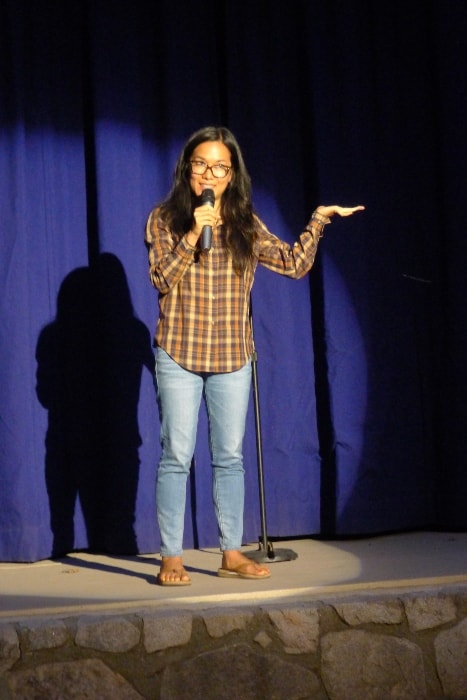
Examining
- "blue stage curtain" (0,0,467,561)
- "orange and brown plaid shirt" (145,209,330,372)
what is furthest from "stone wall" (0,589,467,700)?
"blue stage curtain" (0,0,467,561)

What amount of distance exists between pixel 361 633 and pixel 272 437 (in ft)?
4.01

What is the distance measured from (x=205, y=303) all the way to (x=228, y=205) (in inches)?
12.0

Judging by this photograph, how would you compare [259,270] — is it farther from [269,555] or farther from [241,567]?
[241,567]

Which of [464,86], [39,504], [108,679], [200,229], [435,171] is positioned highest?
[464,86]

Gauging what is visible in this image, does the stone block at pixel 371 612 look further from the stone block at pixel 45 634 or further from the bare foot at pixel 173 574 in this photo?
the stone block at pixel 45 634

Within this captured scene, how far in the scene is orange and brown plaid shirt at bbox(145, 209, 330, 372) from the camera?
127 inches

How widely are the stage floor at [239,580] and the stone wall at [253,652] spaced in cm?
5

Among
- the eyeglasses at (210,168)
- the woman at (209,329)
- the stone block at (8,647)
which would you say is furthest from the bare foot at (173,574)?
the eyeglasses at (210,168)

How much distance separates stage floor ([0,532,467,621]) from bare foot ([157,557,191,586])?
0.03 metres

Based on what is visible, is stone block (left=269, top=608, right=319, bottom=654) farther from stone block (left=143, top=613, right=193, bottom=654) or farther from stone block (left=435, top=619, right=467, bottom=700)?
stone block (left=435, top=619, right=467, bottom=700)

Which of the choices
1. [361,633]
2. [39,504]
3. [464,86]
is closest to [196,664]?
[361,633]

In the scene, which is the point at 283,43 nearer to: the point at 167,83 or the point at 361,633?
the point at 167,83

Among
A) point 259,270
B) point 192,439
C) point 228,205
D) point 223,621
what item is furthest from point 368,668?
point 259,270

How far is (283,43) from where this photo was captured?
4277 mm
